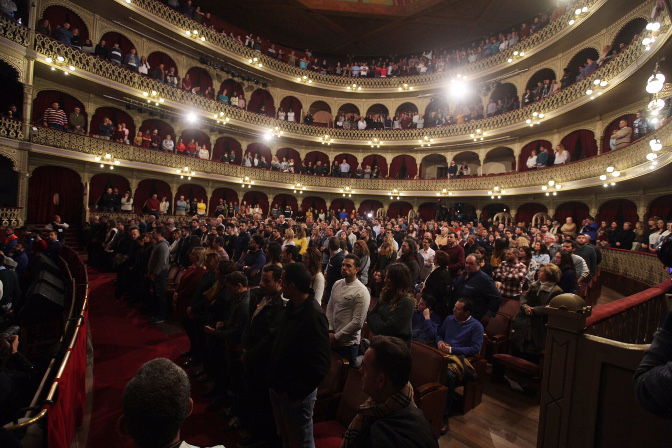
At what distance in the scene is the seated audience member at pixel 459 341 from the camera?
3.07 metres

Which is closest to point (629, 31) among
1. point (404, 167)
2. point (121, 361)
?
point (404, 167)

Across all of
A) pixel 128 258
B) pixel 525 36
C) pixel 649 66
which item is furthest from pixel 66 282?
pixel 525 36

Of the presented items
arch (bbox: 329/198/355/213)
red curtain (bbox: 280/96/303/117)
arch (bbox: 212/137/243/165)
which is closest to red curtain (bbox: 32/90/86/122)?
arch (bbox: 212/137/243/165)

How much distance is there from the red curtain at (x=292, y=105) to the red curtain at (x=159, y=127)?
7.31 metres

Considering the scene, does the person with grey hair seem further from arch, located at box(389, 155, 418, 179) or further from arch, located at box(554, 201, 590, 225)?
arch, located at box(389, 155, 418, 179)

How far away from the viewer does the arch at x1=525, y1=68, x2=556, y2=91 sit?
650 inches

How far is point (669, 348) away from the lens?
111 cm

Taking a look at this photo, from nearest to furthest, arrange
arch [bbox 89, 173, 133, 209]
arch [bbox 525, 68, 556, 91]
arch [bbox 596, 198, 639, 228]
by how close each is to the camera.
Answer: arch [bbox 596, 198, 639, 228] → arch [bbox 89, 173, 133, 209] → arch [bbox 525, 68, 556, 91]

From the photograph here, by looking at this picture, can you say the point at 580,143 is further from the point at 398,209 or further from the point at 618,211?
the point at 398,209

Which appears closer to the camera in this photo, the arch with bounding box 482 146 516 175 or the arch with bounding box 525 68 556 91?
the arch with bounding box 525 68 556 91

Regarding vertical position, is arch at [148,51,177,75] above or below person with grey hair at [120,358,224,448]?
above

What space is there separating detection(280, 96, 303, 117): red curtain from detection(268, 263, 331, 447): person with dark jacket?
21.2 metres

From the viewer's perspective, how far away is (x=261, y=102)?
20.7m

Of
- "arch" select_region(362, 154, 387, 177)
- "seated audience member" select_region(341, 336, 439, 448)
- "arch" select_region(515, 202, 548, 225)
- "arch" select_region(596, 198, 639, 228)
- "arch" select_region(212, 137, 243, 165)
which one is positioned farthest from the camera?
"arch" select_region(362, 154, 387, 177)
